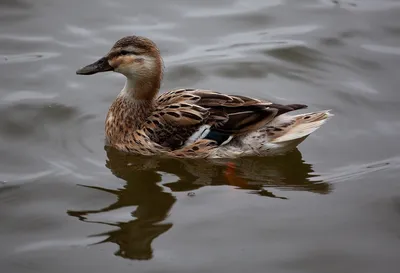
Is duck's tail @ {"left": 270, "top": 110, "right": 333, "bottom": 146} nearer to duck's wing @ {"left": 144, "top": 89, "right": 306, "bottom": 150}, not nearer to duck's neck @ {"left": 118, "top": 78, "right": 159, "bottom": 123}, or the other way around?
duck's wing @ {"left": 144, "top": 89, "right": 306, "bottom": 150}

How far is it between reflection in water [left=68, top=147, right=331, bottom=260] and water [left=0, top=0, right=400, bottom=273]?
22 mm

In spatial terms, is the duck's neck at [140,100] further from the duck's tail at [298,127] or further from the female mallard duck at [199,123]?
the duck's tail at [298,127]

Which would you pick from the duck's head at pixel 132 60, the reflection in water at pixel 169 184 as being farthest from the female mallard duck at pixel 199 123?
the reflection in water at pixel 169 184

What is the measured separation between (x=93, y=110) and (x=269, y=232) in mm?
3534

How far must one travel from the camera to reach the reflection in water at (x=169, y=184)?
7.47 meters

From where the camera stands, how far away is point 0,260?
271 inches

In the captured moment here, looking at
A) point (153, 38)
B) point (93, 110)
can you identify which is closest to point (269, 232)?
point (93, 110)

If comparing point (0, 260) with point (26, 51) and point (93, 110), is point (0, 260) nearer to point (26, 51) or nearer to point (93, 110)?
point (93, 110)

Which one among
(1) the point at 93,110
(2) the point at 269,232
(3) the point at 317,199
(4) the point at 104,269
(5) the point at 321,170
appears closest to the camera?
(4) the point at 104,269

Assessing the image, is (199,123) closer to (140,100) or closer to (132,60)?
(140,100)

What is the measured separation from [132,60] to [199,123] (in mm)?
1135

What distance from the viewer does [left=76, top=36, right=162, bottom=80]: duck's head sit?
8.92m

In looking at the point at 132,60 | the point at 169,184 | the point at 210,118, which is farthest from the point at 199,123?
the point at 132,60

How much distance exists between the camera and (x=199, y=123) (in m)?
8.77
